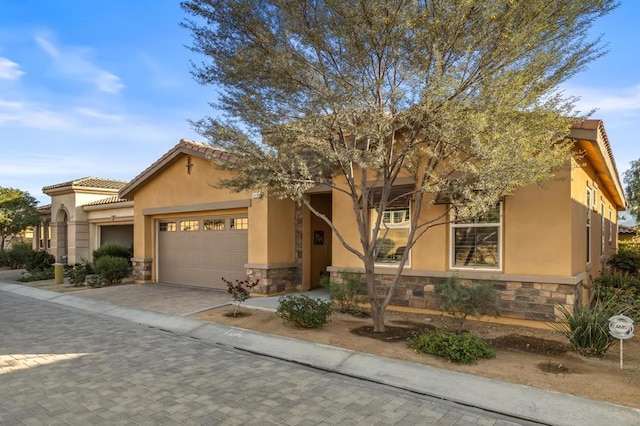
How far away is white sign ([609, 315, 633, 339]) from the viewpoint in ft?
18.5

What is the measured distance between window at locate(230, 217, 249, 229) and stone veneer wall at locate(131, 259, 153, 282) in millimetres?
4806

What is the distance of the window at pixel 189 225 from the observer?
15.0 m

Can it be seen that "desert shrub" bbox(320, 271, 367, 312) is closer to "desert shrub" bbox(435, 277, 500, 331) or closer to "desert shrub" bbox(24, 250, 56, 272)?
"desert shrub" bbox(435, 277, 500, 331)

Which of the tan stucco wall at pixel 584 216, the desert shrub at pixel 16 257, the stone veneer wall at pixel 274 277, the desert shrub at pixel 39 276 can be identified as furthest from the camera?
the desert shrub at pixel 16 257

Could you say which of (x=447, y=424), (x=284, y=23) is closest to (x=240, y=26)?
(x=284, y=23)

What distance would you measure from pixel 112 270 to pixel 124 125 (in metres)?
7.26

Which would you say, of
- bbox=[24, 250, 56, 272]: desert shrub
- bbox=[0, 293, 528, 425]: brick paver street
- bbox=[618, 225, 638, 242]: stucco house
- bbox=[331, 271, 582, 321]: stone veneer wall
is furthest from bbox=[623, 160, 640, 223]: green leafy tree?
bbox=[24, 250, 56, 272]: desert shrub

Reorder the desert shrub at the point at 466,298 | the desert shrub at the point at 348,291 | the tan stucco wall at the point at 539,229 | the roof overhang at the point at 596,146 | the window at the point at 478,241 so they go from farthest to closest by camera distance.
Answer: the desert shrub at the point at 348,291, the window at the point at 478,241, the tan stucco wall at the point at 539,229, the roof overhang at the point at 596,146, the desert shrub at the point at 466,298

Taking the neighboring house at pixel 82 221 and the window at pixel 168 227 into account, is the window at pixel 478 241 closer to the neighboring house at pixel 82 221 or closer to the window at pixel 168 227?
the window at pixel 168 227

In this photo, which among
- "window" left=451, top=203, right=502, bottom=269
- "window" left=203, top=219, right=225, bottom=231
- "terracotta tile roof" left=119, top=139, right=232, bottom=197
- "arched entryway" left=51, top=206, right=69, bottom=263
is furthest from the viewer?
"arched entryway" left=51, top=206, right=69, bottom=263

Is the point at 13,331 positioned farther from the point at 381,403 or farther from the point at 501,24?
the point at 501,24

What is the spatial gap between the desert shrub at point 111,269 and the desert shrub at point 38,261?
276 inches

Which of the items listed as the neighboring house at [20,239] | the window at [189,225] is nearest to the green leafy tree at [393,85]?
the window at [189,225]

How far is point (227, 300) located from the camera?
1185 cm
